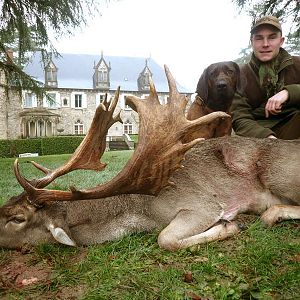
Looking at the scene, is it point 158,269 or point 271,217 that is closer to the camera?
point 158,269

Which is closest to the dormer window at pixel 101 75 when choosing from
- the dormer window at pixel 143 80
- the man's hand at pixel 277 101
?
the dormer window at pixel 143 80

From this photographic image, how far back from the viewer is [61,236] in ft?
11.5

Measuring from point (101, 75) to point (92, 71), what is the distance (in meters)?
2.49

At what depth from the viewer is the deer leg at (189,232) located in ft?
11.0

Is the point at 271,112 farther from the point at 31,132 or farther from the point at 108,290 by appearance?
the point at 31,132

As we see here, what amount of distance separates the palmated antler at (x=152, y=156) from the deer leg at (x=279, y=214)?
3.40 feet

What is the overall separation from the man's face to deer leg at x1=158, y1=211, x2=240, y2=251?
272cm

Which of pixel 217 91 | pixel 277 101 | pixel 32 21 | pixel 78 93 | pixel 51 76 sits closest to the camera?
pixel 277 101

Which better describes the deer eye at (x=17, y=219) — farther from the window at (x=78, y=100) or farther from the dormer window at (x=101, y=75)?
the dormer window at (x=101, y=75)

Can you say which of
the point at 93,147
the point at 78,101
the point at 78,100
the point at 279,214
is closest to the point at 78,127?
the point at 78,101

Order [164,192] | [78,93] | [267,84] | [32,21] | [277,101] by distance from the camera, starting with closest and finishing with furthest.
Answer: [164,192]
[277,101]
[267,84]
[32,21]
[78,93]

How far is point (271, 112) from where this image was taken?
4.99 m

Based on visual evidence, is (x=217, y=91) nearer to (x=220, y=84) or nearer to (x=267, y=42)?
(x=220, y=84)

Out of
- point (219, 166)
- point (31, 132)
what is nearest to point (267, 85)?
point (219, 166)
